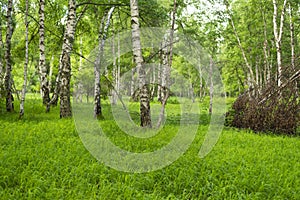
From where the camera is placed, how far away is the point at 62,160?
18.5 feet

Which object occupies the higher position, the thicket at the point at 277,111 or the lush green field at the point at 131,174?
the thicket at the point at 277,111

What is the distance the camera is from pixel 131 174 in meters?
5.34

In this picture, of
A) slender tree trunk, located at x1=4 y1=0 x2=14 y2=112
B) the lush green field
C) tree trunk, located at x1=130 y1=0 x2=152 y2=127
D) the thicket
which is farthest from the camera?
slender tree trunk, located at x1=4 y1=0 x2=14 y2=112

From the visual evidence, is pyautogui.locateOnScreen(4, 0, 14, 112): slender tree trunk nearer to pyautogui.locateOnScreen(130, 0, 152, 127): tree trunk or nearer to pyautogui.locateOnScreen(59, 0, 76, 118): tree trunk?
pyautogui.locateOnScreen(59, 0, 76, 118): tree trunk

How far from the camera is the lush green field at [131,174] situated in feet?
15.0

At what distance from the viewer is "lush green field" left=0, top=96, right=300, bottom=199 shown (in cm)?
458

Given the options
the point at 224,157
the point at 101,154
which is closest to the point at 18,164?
the point at 101,154

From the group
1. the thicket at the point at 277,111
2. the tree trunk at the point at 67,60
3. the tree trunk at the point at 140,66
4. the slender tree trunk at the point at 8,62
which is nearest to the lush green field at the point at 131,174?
the tree trunk at the point at 140,66

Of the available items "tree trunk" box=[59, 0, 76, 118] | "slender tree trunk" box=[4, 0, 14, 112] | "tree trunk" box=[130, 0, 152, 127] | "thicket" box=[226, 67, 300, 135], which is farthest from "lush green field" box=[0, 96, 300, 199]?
"slender tree trunk" box=[4, 0, 14, 112]

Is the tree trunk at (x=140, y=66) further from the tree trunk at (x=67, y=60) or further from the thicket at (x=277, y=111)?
the thicket at (x=277, y=111)

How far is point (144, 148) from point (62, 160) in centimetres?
193

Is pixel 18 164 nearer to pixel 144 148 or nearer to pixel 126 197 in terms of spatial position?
pixel 126 197

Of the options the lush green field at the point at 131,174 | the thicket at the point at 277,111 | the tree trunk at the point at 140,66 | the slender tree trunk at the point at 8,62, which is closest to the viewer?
the lush green field at the point at 131,174

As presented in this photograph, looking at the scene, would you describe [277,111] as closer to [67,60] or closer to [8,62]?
[67,60]
